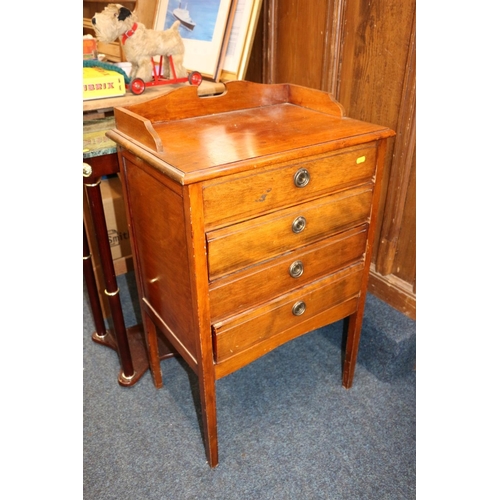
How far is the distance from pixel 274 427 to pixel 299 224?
0.79 m

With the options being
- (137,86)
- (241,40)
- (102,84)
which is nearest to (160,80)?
(137,86)

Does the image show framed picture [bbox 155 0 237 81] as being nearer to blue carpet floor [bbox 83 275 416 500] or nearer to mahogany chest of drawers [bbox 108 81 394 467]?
mahogany chest of drawers [bbox 108 81 394 467]

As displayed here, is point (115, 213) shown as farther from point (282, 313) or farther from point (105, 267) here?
point (282, 313)

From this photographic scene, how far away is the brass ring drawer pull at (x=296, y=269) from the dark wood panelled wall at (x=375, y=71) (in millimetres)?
597

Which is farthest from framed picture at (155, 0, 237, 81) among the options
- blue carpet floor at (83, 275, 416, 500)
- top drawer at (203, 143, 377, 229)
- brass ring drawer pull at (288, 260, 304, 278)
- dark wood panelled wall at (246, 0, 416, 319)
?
blue carpet floor at (83, 275, 416, 500)

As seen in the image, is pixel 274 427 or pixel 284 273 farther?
pixel 274 427

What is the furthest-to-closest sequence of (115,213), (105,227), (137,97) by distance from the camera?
(115,213) < (137,97) < (105,227)

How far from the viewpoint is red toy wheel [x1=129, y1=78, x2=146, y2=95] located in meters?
1.59

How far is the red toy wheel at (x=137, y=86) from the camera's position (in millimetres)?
1593

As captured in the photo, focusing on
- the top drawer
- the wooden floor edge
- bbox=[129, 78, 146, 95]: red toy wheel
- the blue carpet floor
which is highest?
bbox=[129, 78, 146, 95]: red toy wheel

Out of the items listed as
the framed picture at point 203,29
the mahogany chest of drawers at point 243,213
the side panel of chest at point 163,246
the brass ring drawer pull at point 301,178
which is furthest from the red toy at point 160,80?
the brass ring drawer pull at point 301,178

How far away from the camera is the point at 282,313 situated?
4.22 ft

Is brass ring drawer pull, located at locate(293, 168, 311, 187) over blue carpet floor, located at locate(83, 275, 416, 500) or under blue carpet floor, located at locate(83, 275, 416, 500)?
over

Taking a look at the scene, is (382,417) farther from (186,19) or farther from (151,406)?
(186,19)
